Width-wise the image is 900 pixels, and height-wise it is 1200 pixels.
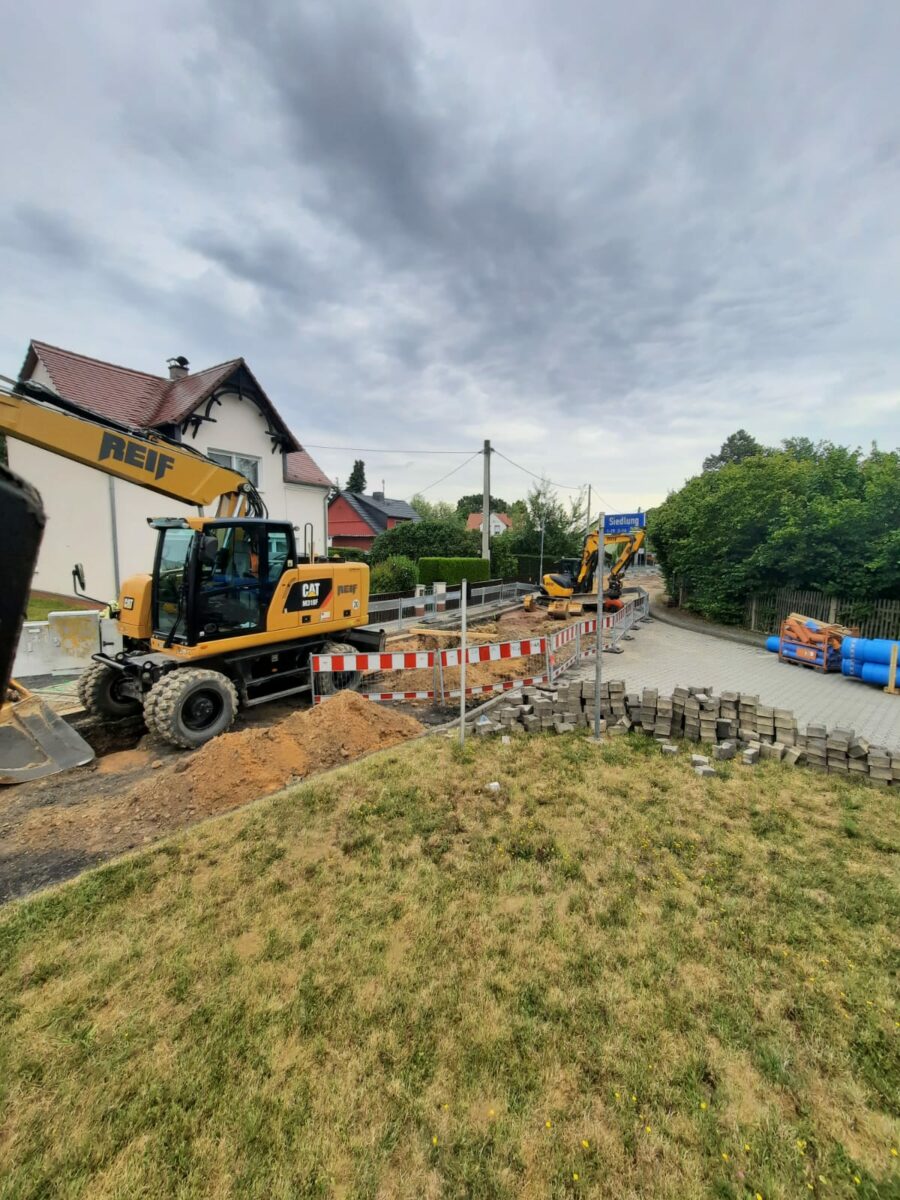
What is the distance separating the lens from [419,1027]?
107 inches

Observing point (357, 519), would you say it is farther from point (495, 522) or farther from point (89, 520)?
point (89, 520)

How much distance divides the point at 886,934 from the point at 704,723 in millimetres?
3436

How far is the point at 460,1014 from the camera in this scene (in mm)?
2803

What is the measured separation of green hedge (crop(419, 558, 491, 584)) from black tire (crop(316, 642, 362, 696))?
14.1 metres

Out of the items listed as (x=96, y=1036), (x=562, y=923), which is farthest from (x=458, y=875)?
(x=96, y=1036)

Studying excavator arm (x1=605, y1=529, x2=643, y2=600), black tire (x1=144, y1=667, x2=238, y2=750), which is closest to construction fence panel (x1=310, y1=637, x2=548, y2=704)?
black tire (x1=144, y1=667, x2=238, y2=750)

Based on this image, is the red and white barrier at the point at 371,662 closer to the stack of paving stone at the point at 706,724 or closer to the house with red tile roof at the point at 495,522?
the stack of paving stone at the point at 706,724

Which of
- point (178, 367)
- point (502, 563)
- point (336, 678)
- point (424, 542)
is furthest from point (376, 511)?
point (336, 678)

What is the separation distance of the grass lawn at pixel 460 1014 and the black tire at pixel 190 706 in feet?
6.80

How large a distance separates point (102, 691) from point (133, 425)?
370 inches

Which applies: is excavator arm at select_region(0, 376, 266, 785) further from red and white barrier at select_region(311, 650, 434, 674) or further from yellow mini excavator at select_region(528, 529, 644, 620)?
yellow mini excavator at select_region(528, 529, 644, 620)

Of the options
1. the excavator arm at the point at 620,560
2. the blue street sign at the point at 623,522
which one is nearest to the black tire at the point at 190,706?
the blue street sign at the point at 623,522

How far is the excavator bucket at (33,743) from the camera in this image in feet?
18.4

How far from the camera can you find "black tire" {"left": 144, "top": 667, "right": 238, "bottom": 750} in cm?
620
